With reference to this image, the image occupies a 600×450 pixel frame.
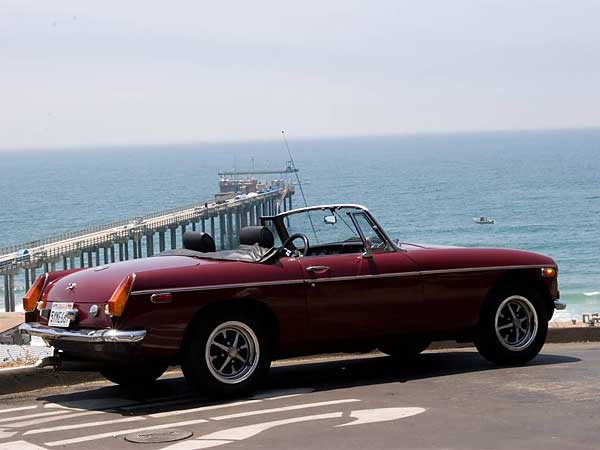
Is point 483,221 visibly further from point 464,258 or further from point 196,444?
point 196,444

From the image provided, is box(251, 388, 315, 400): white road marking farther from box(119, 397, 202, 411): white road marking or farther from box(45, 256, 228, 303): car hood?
box(45, 256, 228, 303): car hood

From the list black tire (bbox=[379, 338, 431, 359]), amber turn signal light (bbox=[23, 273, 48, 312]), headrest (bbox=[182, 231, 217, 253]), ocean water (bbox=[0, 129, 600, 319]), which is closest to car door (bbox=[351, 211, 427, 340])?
black tire (bbox=[379, 338, 431, 359])

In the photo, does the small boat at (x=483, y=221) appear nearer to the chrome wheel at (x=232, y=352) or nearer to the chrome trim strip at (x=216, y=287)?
the chrome trim strip at (x=216, y=287)

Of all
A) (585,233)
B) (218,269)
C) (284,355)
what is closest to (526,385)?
(284,355)

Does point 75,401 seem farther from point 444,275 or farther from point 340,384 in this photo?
point 444,275

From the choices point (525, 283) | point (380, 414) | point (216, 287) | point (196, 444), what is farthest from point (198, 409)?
point (525, 283)

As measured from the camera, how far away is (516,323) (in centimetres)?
1052

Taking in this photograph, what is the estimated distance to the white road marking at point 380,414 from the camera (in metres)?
7.84

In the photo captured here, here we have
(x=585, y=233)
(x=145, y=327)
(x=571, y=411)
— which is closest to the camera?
(x=571, y=411)

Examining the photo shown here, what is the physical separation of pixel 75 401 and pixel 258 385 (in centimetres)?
130

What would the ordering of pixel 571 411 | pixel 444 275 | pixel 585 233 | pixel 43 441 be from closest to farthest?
pixel 43 441
pixel 571 411
pixel 444 275
pixel 585 233

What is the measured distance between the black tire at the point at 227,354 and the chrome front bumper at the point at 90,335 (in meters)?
0.45

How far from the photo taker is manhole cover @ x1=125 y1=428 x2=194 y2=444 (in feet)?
24.1

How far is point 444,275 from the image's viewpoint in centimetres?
1009
